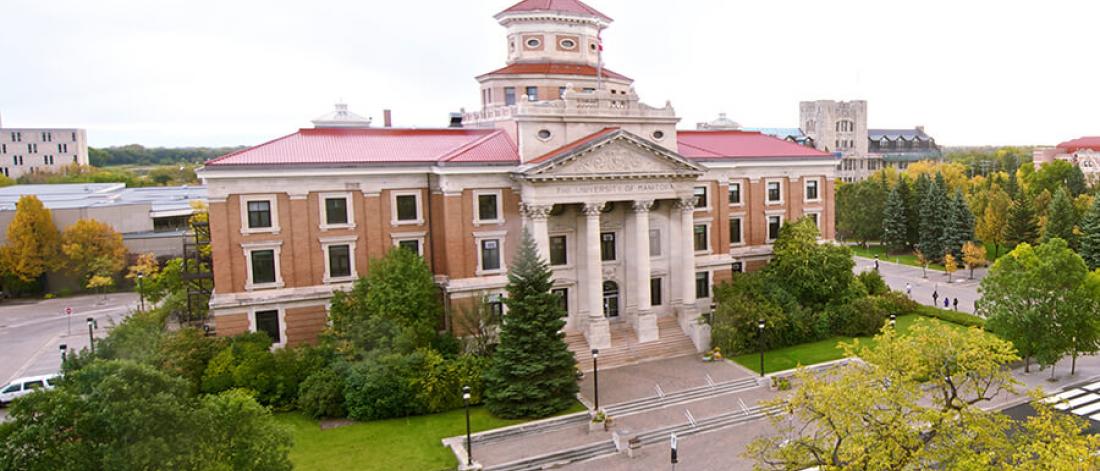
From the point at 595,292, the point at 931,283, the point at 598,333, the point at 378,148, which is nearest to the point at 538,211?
the point at 595,292

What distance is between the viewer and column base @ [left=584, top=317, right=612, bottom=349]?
40.8m

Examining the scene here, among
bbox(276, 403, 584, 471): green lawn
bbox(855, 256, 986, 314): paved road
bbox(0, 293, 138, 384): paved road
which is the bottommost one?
bbox(276, 403, 584, 471): green lawn

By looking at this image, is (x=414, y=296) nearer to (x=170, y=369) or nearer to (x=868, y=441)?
(x=170, y=369)

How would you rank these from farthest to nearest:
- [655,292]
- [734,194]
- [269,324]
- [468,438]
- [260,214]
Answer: [734,194]
[655,292]
[269,324]
[260,214]
[468,438]

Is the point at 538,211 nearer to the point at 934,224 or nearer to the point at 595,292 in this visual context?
the point at 595,292

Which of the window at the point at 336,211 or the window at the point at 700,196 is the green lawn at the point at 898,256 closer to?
the window at the point at 700,196

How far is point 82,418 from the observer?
56.2ft

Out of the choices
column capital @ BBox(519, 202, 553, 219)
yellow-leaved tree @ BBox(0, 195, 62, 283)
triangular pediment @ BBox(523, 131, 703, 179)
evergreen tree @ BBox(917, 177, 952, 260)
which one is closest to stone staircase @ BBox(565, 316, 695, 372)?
column capital @ BBox(519, 202, 553, 219)

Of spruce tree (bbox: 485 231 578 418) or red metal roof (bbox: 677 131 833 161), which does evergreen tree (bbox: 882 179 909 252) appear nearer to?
red metal roof (bbox: 677 131 833 161)

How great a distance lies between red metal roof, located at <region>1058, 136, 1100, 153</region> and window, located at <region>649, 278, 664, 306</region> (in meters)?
121

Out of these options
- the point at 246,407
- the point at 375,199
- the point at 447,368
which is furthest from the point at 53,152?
the point at 246,407

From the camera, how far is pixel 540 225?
39.6 metres

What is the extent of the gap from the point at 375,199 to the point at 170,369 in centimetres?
1315

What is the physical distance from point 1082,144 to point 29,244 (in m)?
163
